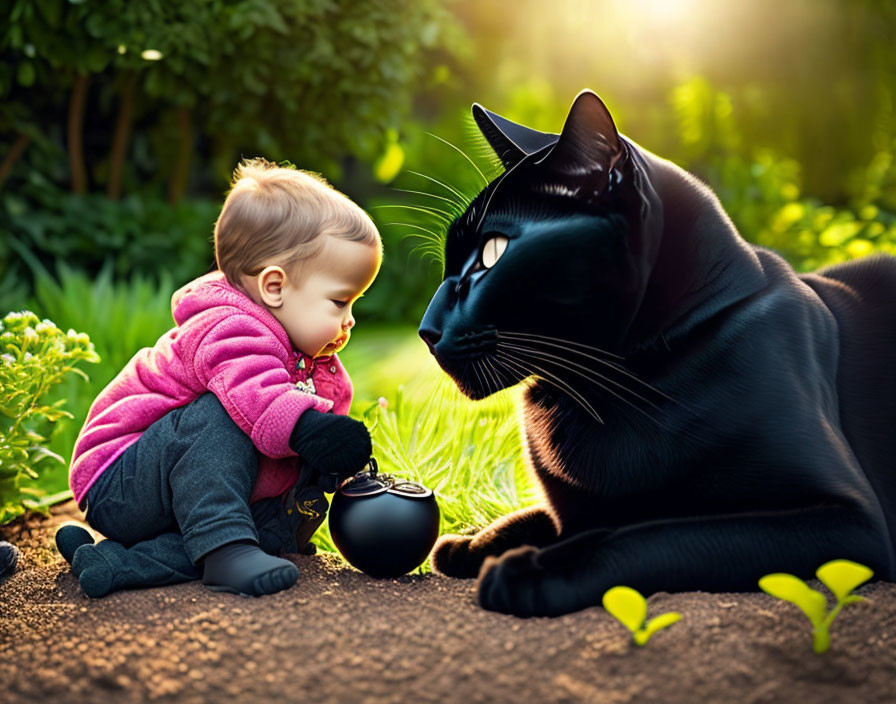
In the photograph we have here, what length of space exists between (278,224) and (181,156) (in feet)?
11.7

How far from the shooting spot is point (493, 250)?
5.41ft

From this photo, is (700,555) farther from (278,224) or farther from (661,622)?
(278,224)

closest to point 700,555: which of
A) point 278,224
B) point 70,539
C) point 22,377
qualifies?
point 278,224

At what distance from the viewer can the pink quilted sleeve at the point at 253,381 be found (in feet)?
5.35

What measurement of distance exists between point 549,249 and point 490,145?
40 centimetres

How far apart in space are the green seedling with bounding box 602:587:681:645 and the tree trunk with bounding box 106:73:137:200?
4.12m

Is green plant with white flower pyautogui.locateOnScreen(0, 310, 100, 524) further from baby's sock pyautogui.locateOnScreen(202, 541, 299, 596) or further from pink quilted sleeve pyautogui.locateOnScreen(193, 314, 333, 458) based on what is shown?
baby's sock pyautogui.locateOnScreen(202, 541, 299, 596)

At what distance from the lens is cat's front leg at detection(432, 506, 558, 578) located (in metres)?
1.80

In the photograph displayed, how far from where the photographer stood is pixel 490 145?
1.87m

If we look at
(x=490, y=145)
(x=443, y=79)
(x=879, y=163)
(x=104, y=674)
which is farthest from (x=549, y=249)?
(x=879, y=163)

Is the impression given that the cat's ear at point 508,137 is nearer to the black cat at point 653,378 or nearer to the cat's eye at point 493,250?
the black cat at point 653,378

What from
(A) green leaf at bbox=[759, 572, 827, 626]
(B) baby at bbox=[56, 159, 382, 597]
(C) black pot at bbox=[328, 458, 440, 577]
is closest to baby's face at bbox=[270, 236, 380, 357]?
(B) baby at bbox=[56, 159, 382, 597]

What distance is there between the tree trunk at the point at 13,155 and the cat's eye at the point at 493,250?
11.4ft

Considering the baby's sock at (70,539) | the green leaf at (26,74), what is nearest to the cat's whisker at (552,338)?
the baby's sock at (70,539)
